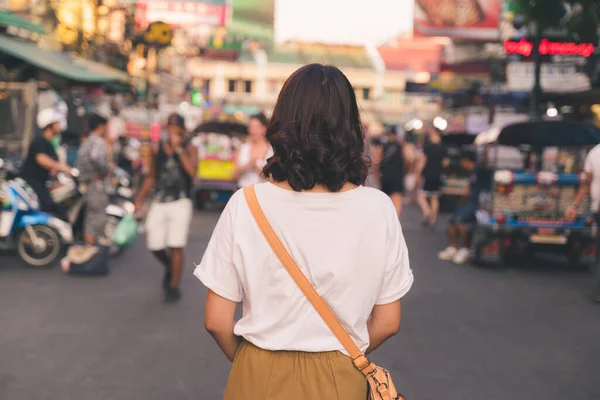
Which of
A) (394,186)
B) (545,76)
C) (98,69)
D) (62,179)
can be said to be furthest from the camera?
(98,69)

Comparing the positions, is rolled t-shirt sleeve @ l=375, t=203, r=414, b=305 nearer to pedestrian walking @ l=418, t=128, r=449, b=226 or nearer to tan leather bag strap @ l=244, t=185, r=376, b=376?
tan leather bag strap @ l=244, t=185, r=376, b=376

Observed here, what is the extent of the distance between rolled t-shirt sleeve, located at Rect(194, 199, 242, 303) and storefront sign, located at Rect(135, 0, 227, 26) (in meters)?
21.6

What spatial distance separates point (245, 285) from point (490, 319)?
5.83 m

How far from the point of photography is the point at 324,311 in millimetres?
2246

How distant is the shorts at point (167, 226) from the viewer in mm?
7926

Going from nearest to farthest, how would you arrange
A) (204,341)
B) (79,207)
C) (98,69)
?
(204,341), (79,207), (98,69)

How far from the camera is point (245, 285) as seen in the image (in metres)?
2.29

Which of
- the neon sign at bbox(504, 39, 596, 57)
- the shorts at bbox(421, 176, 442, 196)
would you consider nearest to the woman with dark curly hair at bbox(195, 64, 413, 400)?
the shorts at bbox(421, 176, 442, 196)

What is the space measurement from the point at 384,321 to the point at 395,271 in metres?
0.18

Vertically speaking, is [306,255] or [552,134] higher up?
[552,134]

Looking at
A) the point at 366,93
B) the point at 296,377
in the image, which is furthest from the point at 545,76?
the point at 366,93

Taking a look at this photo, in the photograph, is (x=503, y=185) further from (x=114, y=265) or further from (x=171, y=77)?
(x=171, y=77)

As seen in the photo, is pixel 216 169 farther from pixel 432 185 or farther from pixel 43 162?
pixel 43 162

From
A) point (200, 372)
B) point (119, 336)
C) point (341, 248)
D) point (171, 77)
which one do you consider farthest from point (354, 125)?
point (171, 77)
